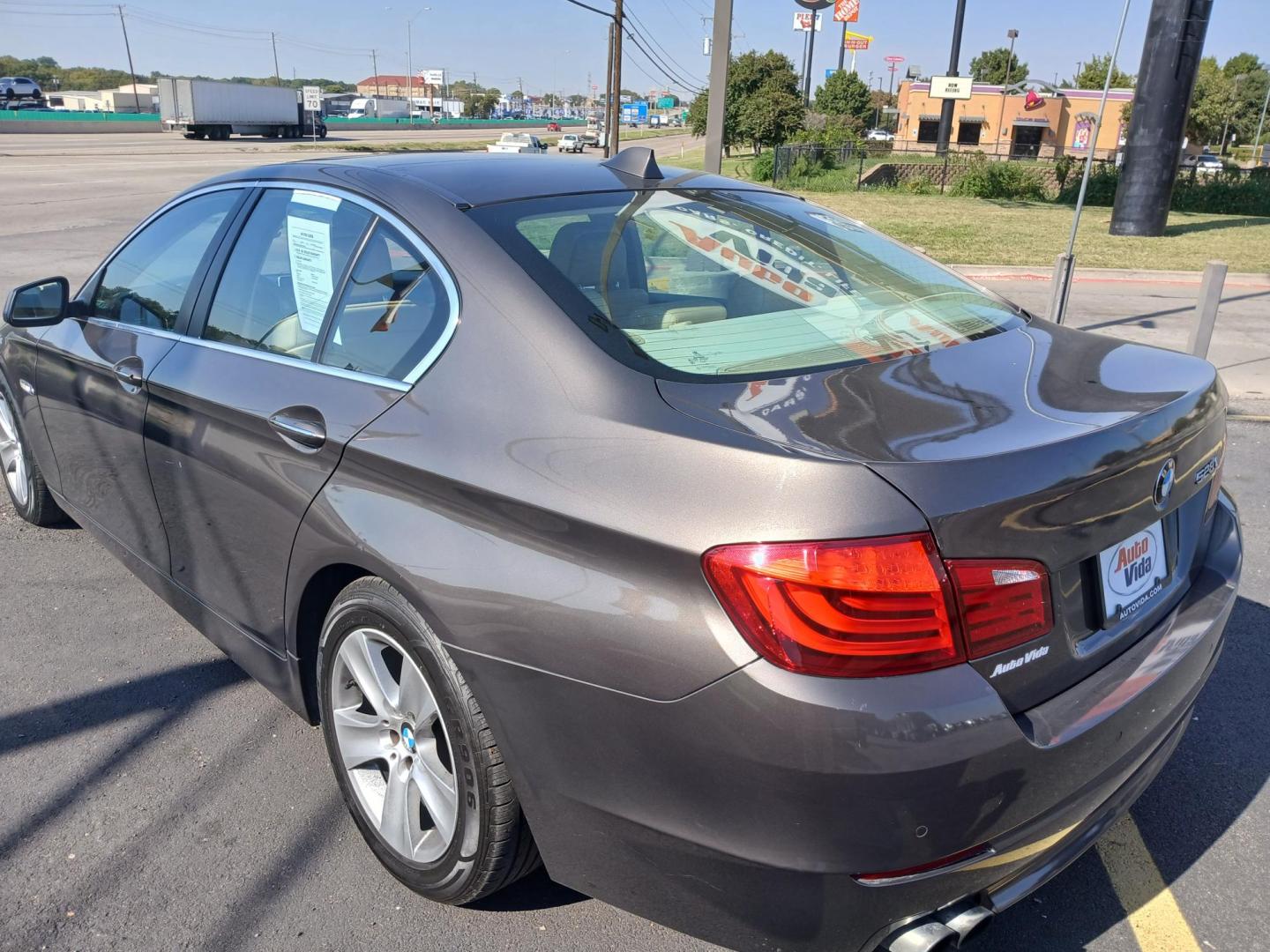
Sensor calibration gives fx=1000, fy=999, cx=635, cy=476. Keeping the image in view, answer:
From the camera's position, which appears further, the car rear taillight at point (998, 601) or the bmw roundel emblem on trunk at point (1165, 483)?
the bmw roundel emblem on trunk at point (1165, 483)

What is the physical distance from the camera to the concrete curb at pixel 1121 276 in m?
14.1

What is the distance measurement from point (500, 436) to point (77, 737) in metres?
1.96

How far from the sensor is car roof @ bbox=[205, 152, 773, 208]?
2.62m

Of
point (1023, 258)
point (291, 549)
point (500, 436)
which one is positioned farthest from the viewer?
point (1023, 258)

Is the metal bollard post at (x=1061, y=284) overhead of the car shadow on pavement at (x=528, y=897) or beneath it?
overhead

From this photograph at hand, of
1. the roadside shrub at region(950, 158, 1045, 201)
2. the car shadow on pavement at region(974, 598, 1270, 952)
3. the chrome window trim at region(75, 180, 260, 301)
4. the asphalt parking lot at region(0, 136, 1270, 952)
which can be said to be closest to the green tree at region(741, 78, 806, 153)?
the roadside shrub at region(950, 158, 1045, 201)

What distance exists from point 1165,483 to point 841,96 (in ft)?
212

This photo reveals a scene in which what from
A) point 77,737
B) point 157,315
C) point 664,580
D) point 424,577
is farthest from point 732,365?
point 77,737

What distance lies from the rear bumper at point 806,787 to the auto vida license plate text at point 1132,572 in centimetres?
11

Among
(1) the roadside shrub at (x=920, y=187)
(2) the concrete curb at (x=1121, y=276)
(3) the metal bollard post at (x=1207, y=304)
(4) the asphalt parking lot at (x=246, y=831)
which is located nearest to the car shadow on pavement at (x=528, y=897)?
(4) the asphalt parking lot at (x=246, y=831)

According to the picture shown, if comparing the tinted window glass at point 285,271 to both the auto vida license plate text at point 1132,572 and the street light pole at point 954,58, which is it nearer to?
the auto vida license plate text at point 1132,572

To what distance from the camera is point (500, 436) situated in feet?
6.73

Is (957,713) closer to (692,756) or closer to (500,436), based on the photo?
(692,756)

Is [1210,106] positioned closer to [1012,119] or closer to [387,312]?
[1012,119]
